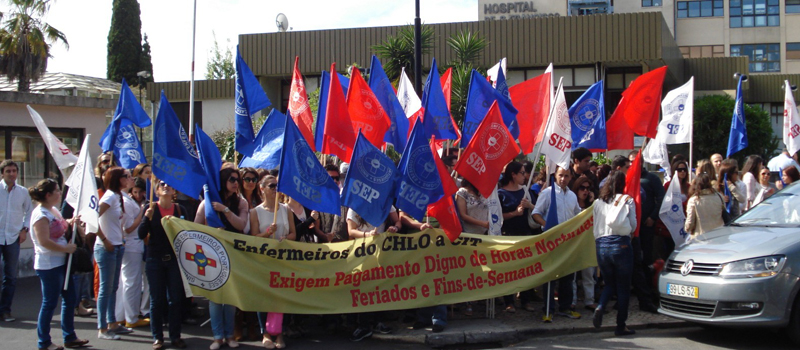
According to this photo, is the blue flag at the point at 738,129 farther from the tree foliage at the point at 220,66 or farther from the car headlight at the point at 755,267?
the tree foliage at the point at 220,66

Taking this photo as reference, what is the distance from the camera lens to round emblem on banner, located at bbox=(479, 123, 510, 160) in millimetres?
7812

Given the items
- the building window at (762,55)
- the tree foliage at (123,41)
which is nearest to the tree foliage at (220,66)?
the tree foliage at (123,41)

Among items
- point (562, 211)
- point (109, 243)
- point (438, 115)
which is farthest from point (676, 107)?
point (109, 243)

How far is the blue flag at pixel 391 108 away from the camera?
9547mm

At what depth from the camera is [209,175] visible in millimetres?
7332

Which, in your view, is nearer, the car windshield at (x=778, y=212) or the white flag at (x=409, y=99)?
the car windshield at (x=778, y=212)

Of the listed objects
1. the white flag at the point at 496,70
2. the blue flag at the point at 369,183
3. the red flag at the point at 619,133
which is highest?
the white flag at the point at 496,70

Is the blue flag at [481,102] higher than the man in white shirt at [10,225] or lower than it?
higher

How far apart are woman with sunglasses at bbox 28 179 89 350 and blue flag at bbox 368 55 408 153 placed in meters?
4.24

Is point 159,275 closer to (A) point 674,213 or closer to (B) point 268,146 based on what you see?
(B) point 268,146

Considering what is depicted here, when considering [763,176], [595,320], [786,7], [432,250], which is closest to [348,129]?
[432,250]

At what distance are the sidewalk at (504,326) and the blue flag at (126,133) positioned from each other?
4323 mm

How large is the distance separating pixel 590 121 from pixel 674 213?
5.56ft

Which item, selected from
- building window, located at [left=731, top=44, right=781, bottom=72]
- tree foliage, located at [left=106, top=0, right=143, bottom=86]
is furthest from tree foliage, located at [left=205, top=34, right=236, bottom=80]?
building window, located at [left=731, top=44, right=781, bottom=72]
